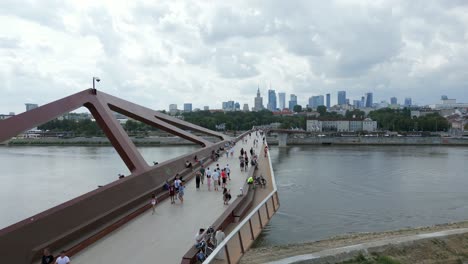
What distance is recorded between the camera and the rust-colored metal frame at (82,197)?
6496 mm

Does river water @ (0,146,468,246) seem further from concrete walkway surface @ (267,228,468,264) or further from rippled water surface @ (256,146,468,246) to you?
concrete walkway surface @ (267,228,468,264)

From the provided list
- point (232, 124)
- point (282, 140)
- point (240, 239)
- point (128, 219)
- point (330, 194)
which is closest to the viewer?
point (240, 239)

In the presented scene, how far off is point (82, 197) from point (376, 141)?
64273 mm

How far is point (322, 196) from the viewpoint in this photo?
2083cm

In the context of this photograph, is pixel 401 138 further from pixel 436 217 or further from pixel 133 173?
pixel 133 173

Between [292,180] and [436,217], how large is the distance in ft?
34.4

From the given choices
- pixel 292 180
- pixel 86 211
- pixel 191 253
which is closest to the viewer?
pixel 191 253

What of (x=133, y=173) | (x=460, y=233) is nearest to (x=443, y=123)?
(x=460, y=233)

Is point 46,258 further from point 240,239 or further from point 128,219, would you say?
point 240,239

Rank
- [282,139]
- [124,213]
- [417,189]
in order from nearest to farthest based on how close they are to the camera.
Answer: [124,213]
[417,189]
[282,139]

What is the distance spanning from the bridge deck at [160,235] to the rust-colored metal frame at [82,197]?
0.49 meters

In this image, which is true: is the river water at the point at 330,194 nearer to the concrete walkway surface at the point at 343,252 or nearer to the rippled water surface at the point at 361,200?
the rippled water surface at the point at 361,200

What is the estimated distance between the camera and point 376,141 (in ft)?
217

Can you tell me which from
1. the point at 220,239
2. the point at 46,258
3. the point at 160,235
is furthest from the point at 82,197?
the point at 220,239
